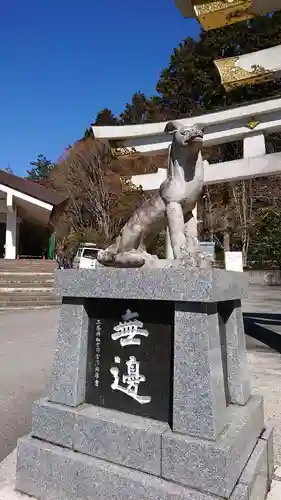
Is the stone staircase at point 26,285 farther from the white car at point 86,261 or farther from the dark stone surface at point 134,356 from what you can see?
the dark stone surface at point 134,356

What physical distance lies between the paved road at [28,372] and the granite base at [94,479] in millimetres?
682

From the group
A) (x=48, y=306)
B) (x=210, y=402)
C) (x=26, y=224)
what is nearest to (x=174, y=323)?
(x=210, y=402)

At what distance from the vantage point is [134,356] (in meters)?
2.38

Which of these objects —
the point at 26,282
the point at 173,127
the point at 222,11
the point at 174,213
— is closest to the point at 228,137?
the point at 222,11

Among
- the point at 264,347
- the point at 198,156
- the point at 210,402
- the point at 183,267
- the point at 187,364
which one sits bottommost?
the point at 264,347

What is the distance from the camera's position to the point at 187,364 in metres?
2.11

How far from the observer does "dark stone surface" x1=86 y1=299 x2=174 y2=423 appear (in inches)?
89.2

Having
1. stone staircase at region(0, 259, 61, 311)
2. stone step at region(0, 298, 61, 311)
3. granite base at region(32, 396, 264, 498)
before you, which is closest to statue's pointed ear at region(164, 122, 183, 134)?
granite base at region(32, 396, 264, 498)

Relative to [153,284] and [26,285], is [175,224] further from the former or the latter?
[26,285]

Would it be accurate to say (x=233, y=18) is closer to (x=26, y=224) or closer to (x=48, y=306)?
(x=48, y=306)

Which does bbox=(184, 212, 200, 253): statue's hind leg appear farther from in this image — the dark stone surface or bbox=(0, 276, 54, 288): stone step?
bbox=(0, 276, 54, 288): stone step

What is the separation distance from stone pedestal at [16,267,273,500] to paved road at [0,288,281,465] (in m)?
0.91

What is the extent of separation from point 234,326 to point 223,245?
66.2ft

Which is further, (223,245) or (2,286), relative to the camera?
(223,245)
